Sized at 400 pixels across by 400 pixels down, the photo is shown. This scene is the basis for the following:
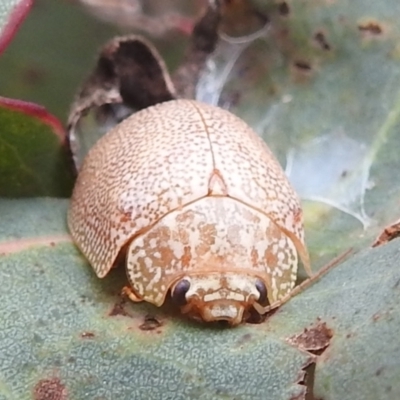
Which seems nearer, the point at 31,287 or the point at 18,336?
the point at 18,336

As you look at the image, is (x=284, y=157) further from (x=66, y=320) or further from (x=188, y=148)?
(x=66, y=320)

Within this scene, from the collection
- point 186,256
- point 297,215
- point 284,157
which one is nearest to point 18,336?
point 186,256

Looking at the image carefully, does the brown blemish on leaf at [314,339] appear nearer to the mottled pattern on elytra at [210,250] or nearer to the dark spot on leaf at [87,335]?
the mottled pattern on elytra at [210,250]

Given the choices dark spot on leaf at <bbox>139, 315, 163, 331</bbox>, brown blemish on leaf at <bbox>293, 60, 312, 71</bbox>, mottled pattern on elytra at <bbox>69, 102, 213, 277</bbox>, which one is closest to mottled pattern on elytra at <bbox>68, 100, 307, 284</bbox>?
mottled pattern on elytra at <bbox>69, 102, 213, 277</bbox>

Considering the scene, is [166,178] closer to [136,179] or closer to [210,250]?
[136,179]

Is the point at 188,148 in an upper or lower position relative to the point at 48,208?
upper

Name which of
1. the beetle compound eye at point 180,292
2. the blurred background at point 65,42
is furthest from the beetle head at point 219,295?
the blurred background at point 65,42
